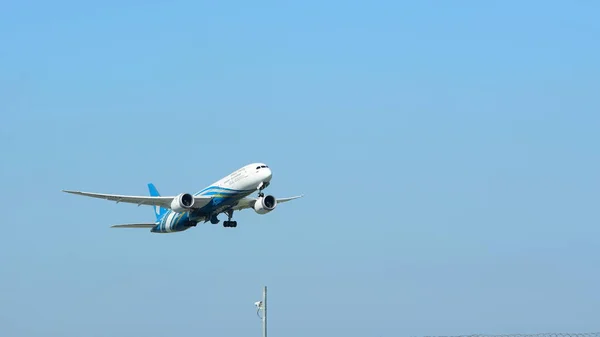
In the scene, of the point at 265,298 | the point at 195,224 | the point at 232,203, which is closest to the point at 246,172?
the point at 232,203

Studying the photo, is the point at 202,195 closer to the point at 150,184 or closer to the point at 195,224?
the point at 195,224

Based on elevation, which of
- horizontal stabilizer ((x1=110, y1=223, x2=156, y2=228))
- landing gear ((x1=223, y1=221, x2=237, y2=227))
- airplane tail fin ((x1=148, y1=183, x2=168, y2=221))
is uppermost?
airplane tail fin ((x1=148, y1=183, x2=168, y2=221))

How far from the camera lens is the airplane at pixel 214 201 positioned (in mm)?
106125

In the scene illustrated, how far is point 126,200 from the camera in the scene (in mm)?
114250

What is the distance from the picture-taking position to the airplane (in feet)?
348

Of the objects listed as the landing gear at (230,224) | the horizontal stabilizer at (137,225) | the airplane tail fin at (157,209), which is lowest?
the landing gear at (230,224)

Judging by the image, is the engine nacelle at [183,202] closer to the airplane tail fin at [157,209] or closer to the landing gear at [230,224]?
the landing gear at [230,224]

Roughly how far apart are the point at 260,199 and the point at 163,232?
13.9 m

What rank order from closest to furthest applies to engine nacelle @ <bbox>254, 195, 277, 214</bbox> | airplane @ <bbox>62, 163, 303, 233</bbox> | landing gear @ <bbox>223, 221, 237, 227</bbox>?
airplane @ <bbox>62, 163, 303, 233</bbox> < engine nacelle @ <bbox>254, 195, 277, 214</bbox> < landing gear @ <bbox>223, 221, 237, 227</bbox>

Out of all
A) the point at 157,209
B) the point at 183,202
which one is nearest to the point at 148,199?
the point at 183,202

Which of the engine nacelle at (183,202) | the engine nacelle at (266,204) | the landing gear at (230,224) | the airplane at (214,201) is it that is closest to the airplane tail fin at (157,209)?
the airplane at (214,201)

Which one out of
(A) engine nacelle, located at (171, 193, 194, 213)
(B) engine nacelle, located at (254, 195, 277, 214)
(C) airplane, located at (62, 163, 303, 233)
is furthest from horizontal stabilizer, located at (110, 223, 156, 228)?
(B) engine nacelle, located at (254, 195, 277, 214)

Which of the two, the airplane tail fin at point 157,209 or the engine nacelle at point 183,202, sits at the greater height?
the airplane tail fin at point 157,209

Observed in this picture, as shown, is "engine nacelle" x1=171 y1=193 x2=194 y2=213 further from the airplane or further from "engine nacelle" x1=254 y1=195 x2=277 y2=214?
"engine nacelle" x1=254 y1=195 x2=277 y2=214
